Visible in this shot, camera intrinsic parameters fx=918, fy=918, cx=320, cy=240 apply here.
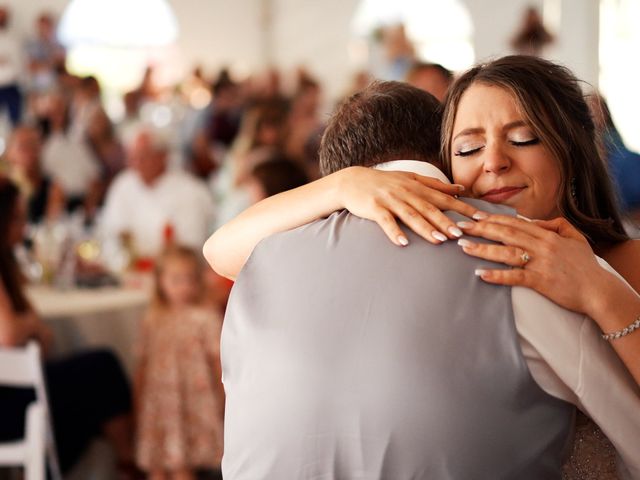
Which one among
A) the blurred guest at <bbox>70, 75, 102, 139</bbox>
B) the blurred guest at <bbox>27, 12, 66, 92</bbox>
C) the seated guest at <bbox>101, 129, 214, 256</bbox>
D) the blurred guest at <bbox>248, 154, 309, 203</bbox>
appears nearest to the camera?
the blurred guest at <bbox>248, 154, 309, 203</bbox>

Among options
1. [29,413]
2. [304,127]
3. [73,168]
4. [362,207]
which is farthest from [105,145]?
[362,207]

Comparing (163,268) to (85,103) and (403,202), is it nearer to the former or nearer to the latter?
(403,202)

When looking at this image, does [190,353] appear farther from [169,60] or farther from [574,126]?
[169,60]

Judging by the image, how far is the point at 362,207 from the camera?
1.38 m

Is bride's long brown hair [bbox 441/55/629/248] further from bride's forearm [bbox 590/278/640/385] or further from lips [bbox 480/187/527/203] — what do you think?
bride's forearm [bbox 590/278/640/385]

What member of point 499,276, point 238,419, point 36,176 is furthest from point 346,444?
point 36,176

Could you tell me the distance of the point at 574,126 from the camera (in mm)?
1574

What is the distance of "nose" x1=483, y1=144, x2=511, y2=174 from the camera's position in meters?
1.51

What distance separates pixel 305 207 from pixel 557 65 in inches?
20.8

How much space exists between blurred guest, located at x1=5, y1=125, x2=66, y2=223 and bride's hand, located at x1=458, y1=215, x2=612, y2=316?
4.95 m

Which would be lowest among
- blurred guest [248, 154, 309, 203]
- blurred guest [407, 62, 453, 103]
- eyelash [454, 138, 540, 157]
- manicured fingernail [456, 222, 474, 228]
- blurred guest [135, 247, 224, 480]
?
blurred guest [135, 247, 224, 480]

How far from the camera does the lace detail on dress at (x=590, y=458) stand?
144 cm

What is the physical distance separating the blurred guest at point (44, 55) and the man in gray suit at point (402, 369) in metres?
9.04

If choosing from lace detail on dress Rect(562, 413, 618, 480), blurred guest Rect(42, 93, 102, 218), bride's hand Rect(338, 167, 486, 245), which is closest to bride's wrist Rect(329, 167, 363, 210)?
bride's hand Rect(338, 167, 486, 245)
